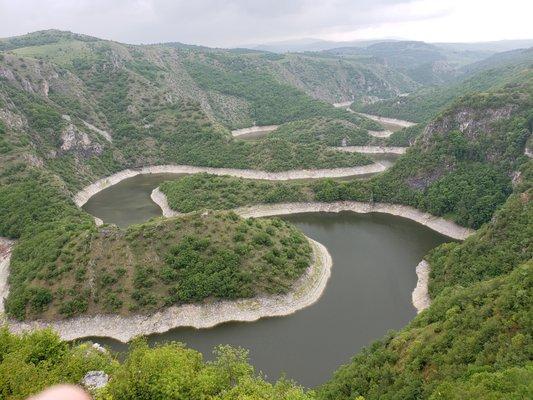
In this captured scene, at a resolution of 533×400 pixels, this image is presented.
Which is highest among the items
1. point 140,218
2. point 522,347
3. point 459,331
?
point 522,347

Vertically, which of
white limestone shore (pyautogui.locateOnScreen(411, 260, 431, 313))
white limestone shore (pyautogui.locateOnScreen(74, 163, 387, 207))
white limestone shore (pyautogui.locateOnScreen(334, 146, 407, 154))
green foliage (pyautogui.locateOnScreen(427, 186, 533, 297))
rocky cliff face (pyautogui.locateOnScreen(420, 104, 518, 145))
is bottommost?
white limestone shore (pyautogui.locateOnScreen(334, 146, 407, 154))

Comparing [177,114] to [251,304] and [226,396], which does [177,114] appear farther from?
[226,396]

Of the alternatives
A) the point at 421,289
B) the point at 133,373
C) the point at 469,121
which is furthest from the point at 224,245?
the point at 469,121

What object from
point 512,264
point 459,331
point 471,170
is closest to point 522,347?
point 459,331

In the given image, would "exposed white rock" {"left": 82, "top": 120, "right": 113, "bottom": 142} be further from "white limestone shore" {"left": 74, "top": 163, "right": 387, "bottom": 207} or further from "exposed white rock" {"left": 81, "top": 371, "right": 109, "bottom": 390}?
"exposed white rock" {"left": 81, "top": 371, "right": 109, "bottom": 390}

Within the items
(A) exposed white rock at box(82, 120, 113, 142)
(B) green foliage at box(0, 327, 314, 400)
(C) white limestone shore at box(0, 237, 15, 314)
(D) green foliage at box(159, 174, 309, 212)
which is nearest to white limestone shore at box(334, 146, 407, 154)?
(D) green foliage at box(159, 174, 309, 212)

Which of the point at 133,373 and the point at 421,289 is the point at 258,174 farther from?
the point at 133,373
